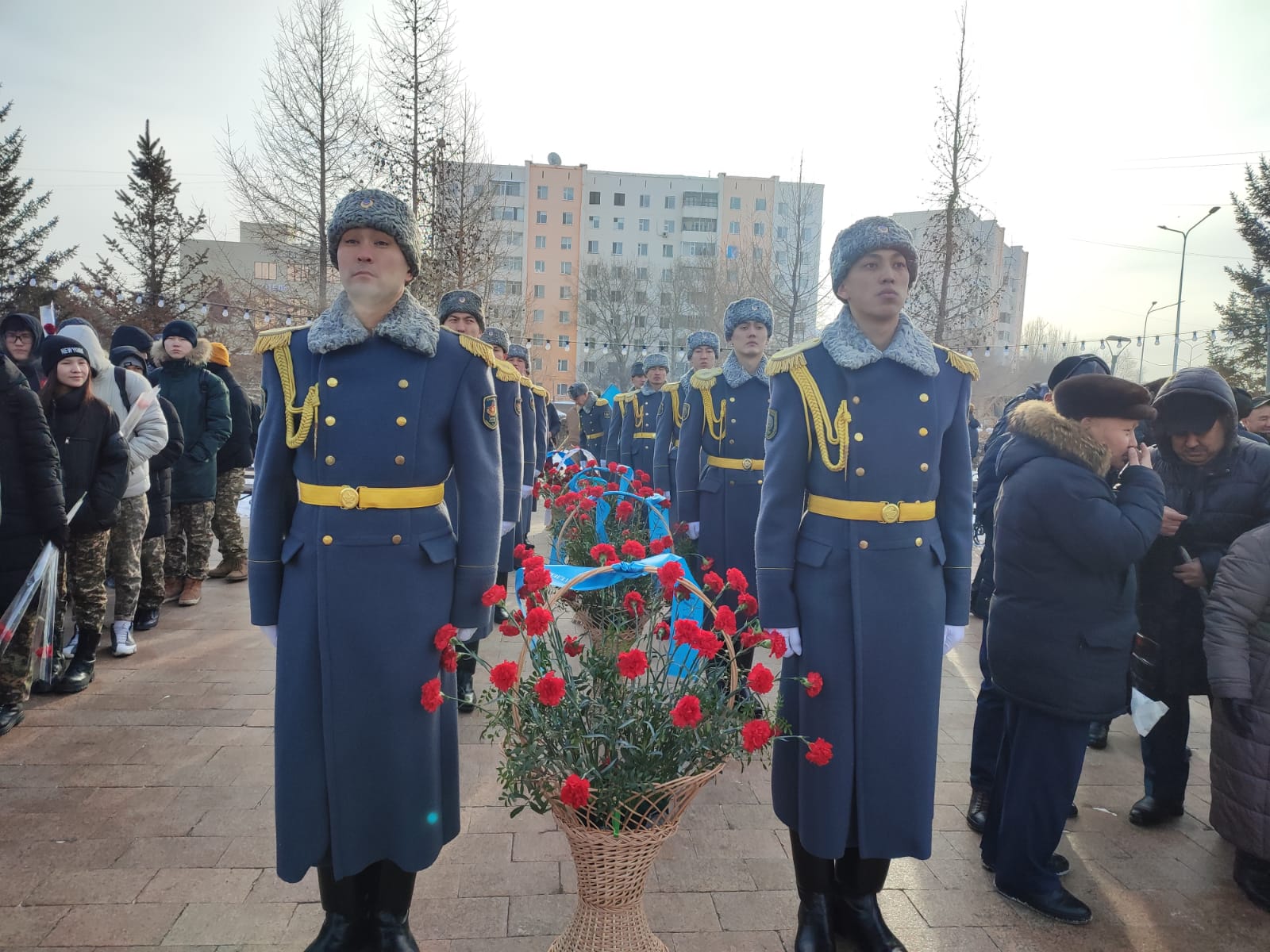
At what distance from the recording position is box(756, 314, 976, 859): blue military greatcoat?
2574 mm

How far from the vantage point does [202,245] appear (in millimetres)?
30578

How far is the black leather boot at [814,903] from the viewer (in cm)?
256

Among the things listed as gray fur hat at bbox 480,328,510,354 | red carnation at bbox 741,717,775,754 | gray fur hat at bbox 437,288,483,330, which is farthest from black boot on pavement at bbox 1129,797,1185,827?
gray fur hat at bbox 480,328,510,354

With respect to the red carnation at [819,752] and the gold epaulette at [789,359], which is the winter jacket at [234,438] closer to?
the gold epaulette at [789,359]

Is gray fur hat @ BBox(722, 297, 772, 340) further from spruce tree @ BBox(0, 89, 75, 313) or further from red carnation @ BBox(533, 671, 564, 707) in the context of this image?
spruce tree @ BBox(0, 89, 75, 313)

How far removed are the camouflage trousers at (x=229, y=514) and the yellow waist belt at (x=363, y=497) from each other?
18.7 feet

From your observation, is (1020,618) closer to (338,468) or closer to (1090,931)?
(1090,931)

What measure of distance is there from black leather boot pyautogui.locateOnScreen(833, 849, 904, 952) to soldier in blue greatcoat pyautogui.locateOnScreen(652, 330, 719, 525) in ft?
9.98

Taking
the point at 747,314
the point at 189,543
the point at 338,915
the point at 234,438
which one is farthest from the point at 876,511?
the point at 234,438

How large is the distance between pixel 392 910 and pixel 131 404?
181 inches

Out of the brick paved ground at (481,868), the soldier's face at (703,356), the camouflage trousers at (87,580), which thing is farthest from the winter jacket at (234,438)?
the soldier's face at (703,356)

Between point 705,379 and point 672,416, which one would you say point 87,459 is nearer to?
point 705,379

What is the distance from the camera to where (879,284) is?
2.66m

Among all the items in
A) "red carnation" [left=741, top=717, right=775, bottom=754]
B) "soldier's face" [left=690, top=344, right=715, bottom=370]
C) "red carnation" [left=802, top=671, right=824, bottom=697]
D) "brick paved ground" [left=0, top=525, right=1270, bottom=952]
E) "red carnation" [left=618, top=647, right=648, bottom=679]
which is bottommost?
"brick paved ground" [left=0, top=525, right=1270, bottom=952]
